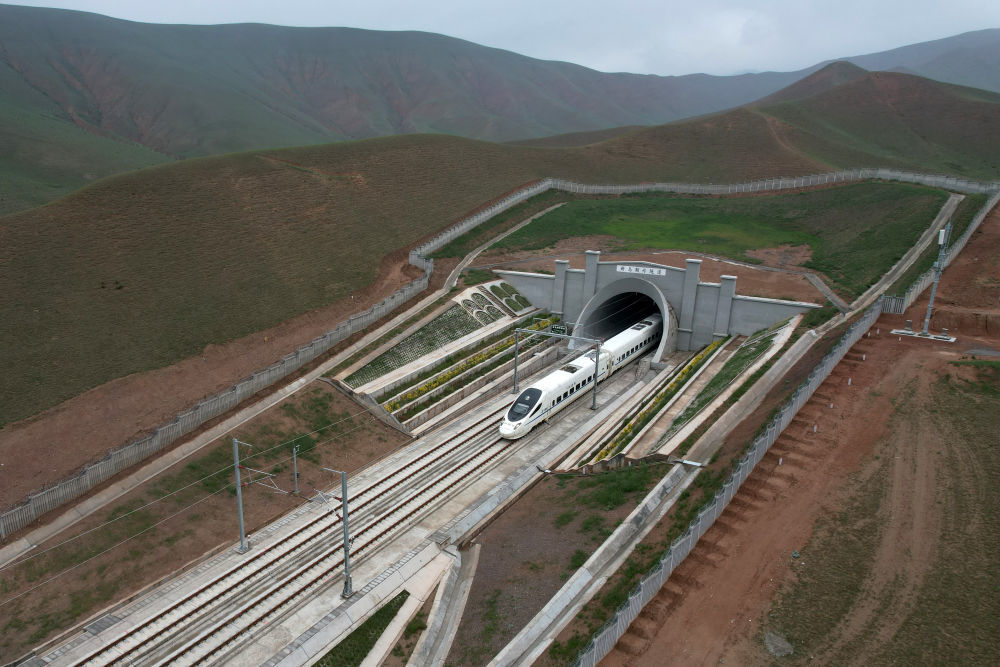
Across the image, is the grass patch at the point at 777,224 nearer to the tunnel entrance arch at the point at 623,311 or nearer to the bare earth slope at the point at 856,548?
the tunnel entrance arch at the point at 623,311

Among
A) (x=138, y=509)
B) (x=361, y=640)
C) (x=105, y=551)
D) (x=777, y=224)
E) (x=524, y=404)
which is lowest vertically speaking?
(x=361, y=640)

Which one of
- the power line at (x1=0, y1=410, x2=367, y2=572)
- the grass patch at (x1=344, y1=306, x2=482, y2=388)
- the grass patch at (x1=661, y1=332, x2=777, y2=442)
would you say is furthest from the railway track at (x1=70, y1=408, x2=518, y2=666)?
the grass patch at (x1=661, y1=332, x2=777, y2=442)

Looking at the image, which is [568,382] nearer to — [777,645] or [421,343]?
[421,343]

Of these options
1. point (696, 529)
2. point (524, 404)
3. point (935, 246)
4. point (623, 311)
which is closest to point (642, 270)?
point (623, 311)

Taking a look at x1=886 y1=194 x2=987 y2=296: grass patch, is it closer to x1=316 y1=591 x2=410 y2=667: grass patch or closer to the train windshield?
the train windshield

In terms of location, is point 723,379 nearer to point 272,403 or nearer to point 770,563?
point 770,563
